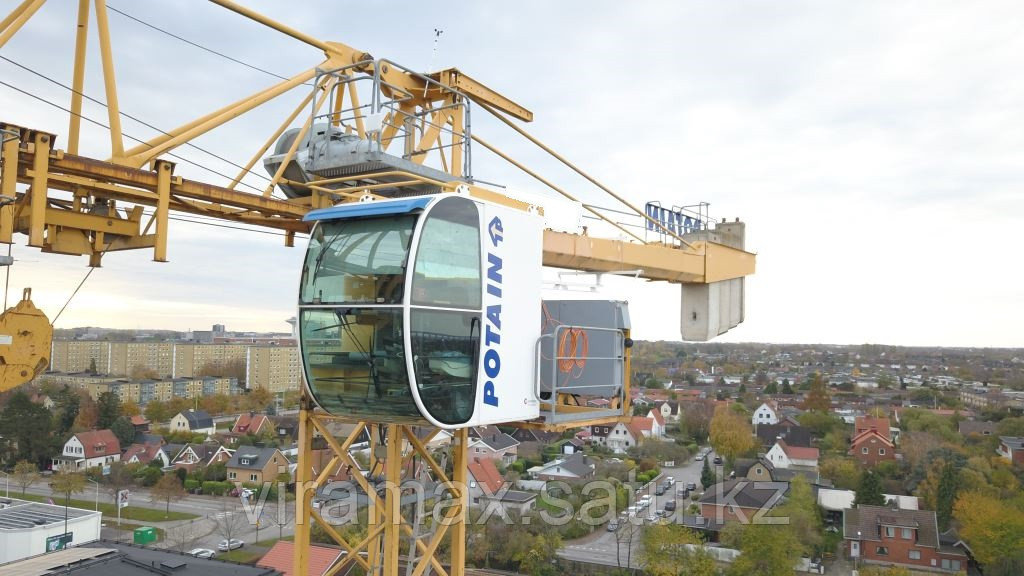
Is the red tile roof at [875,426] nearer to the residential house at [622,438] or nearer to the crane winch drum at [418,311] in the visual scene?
the residential house at [622,438]

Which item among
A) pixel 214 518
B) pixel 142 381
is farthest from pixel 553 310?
pixel 142 381

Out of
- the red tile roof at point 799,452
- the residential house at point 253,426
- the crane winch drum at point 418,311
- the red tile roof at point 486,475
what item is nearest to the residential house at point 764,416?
the red tile roof at point 799,452

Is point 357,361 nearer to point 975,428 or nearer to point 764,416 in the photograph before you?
point 975,428

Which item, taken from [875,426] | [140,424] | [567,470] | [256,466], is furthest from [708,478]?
[140,424]

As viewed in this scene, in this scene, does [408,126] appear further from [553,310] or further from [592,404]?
[592,404]

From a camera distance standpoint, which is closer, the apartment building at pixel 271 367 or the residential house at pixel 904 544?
the residential house at pixel 904 544
